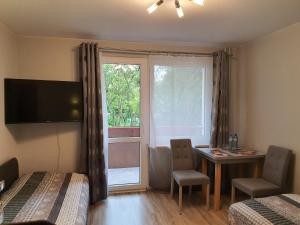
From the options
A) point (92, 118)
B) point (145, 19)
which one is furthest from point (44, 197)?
point (145, 19)

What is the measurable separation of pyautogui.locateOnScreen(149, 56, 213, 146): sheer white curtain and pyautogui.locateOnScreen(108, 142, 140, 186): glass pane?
0.40 m

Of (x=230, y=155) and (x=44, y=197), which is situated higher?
(x=230, y=155)

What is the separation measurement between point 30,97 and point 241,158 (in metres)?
2.96

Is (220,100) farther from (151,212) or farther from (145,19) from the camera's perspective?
(151,212)

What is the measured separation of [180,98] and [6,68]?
249cm

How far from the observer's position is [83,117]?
3.59 metres

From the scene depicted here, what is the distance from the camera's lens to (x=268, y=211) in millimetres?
2412

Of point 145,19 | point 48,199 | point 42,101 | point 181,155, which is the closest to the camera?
point 48,199

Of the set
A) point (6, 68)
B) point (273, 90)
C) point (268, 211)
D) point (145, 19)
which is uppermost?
point (145, 19)

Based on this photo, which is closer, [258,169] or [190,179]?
[190,179]

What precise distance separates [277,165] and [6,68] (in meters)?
3.61

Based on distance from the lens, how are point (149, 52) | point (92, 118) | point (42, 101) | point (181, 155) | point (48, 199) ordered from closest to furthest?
point (48, 199) < point (42, 101) < point (92, 118) < point (181, 155) < point (149, 52)

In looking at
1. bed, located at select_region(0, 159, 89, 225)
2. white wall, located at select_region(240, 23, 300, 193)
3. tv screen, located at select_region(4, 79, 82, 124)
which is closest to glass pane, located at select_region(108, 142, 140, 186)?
bed, located at select_region(0, 159, 89, 225)

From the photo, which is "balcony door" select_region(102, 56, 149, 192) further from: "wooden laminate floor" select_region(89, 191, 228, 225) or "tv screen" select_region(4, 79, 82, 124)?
"tv screen" select_region(4, 79, 82, 124)
